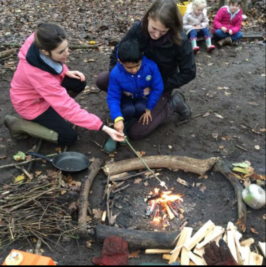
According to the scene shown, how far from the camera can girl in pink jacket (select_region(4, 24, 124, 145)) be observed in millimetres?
3236

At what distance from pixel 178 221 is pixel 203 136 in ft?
5.23

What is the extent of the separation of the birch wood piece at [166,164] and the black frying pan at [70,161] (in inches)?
12.7

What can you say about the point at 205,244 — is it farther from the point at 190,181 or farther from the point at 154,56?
the point at 154,56

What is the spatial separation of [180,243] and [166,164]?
1.09 m

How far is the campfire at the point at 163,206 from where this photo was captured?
10.2 ft

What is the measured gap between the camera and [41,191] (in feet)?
10.7

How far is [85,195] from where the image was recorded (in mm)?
3174

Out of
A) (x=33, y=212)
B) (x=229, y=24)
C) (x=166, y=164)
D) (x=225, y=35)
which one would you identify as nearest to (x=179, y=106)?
(x=166, y=164)

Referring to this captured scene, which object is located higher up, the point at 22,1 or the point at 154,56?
the point at 154,56

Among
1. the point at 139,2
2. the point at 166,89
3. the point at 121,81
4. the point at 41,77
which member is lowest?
the point at 139,2

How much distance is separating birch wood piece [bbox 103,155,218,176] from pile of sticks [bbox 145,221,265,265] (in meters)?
0.80

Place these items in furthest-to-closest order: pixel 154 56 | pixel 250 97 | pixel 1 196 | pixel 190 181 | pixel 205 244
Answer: pixel 250 97, pixel 154 56, pixel 190 181, pixel 1 196, pixel 205 244

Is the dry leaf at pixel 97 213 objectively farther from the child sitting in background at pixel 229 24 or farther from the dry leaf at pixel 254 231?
the child sitting in background at pixel 229 24

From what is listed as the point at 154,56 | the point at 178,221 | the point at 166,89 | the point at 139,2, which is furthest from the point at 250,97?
the point at 139,2
